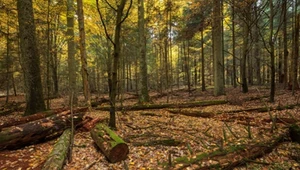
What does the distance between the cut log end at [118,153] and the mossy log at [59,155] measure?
101cm

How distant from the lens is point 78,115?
6.25m

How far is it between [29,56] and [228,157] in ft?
25.5

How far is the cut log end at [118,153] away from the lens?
13.6 feet

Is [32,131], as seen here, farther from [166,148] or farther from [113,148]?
[166,148]

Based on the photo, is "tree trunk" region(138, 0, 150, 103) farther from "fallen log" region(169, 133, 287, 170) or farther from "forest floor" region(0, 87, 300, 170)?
"fallen log" region(169, 133, 287, 170)

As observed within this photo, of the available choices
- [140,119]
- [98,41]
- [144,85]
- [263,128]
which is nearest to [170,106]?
[144,85]

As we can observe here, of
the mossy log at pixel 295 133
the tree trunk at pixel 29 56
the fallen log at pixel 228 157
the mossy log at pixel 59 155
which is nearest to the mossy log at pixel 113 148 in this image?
the mossy log at pixel 59 155

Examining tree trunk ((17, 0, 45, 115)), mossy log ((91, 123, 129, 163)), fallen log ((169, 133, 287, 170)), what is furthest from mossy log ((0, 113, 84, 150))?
fallen log ((169, 133, 287, 170))

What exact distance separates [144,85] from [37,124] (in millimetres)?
7023

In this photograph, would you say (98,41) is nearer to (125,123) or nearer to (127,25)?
(127,25)

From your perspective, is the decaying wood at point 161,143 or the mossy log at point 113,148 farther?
the decaying wood at point 161,143

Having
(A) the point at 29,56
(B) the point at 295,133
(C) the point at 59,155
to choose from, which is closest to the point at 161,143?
(C) the point at 59,155

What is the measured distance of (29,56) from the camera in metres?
7.26

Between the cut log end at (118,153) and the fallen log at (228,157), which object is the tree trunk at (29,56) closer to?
the cut log end at (118,153)
